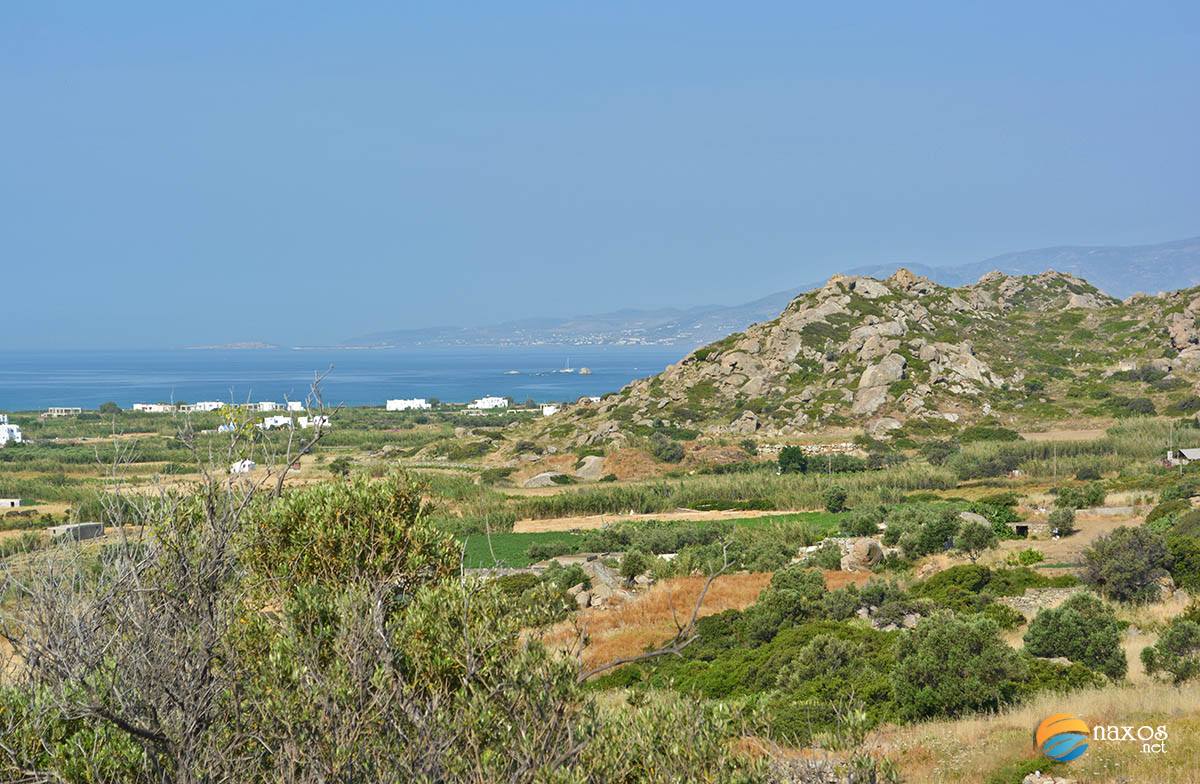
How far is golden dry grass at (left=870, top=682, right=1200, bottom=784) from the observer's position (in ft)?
33.4

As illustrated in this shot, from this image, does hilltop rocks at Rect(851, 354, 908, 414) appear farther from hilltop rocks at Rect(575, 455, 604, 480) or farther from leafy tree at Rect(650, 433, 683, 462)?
hilltop rocks at Rect(575, 455, 604, 480)

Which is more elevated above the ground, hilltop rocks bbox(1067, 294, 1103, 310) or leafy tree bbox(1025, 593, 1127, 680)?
hilltop rocks bbox(1067, 294, 1103, 310)

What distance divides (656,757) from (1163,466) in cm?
5338

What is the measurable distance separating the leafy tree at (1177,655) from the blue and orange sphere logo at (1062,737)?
159 inches

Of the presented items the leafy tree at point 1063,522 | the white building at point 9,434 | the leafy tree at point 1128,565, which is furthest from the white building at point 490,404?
the leafy tree at point 1128,565

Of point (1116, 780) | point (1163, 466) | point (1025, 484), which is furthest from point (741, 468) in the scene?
point (1116, 780)

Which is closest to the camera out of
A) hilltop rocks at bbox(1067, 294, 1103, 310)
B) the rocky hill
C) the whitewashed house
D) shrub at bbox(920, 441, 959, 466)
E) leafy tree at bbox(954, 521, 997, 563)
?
leafy tree at bbox(954, 521, 997, 563)

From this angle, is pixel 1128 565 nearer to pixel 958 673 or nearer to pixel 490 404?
pixel 958 673

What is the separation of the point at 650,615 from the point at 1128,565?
11385mm

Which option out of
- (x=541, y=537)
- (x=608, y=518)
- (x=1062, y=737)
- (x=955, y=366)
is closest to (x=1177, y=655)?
(x=1062, y=737)

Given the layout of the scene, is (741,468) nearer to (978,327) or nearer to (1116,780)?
(978,327)

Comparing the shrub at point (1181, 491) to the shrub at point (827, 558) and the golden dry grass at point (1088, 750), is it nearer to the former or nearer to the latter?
the shrub at point (827, 558)

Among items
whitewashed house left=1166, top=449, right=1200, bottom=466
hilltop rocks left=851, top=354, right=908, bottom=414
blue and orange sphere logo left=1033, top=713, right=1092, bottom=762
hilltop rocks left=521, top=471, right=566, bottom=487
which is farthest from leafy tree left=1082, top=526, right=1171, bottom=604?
hilltop rocks left=851, top=354, right=908, bottom=414

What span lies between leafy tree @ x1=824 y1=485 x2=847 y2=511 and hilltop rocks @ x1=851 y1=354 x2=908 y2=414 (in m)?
24.7
